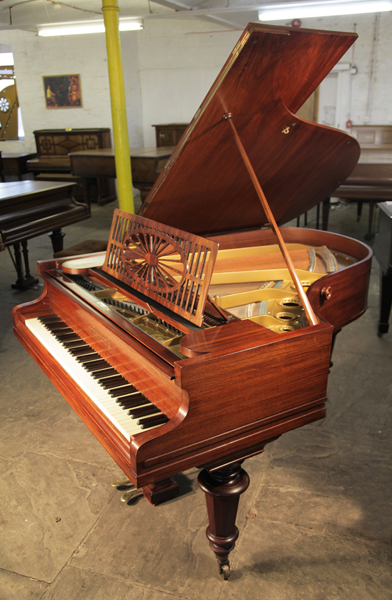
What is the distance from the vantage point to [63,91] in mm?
10078

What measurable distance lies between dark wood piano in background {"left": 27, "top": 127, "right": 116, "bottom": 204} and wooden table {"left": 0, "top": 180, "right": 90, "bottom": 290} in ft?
14.1

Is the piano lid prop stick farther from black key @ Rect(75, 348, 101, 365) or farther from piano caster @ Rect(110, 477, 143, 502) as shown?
piano caster @ Rect(110, 477, 143, 502)

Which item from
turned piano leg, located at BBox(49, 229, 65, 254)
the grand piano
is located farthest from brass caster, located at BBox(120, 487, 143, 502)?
turned piano leg, located at BBox(49, 229, 65, 254)

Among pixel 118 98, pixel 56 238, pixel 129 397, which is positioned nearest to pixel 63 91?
pixel 118 98

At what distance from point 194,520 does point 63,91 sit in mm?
10021

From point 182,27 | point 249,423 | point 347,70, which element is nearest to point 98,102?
point 182,27

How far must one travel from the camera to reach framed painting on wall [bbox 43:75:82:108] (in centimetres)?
998

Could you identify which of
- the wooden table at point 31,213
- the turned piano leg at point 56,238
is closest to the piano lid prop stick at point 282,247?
the wooden table at point 31,213

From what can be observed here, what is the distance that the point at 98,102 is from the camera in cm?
995

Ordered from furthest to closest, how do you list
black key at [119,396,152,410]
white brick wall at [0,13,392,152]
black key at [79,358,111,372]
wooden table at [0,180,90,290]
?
white brick wall at [0,13,392,152]
wooden table at [0,180,90,290]
black key at [79,358,111,372]
black key at [119,396,152,410]

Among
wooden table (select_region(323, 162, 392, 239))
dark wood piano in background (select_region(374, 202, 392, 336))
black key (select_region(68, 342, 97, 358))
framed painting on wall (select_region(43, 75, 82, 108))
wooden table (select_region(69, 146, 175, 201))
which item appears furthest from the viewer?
framed painting on wall (select_region(43, 75, 82, 108))

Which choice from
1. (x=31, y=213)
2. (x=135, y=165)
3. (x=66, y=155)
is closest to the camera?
(x=31, y=213)

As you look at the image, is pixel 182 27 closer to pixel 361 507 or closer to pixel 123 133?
pixel 123 133

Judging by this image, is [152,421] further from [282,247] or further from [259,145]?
[259,145]
